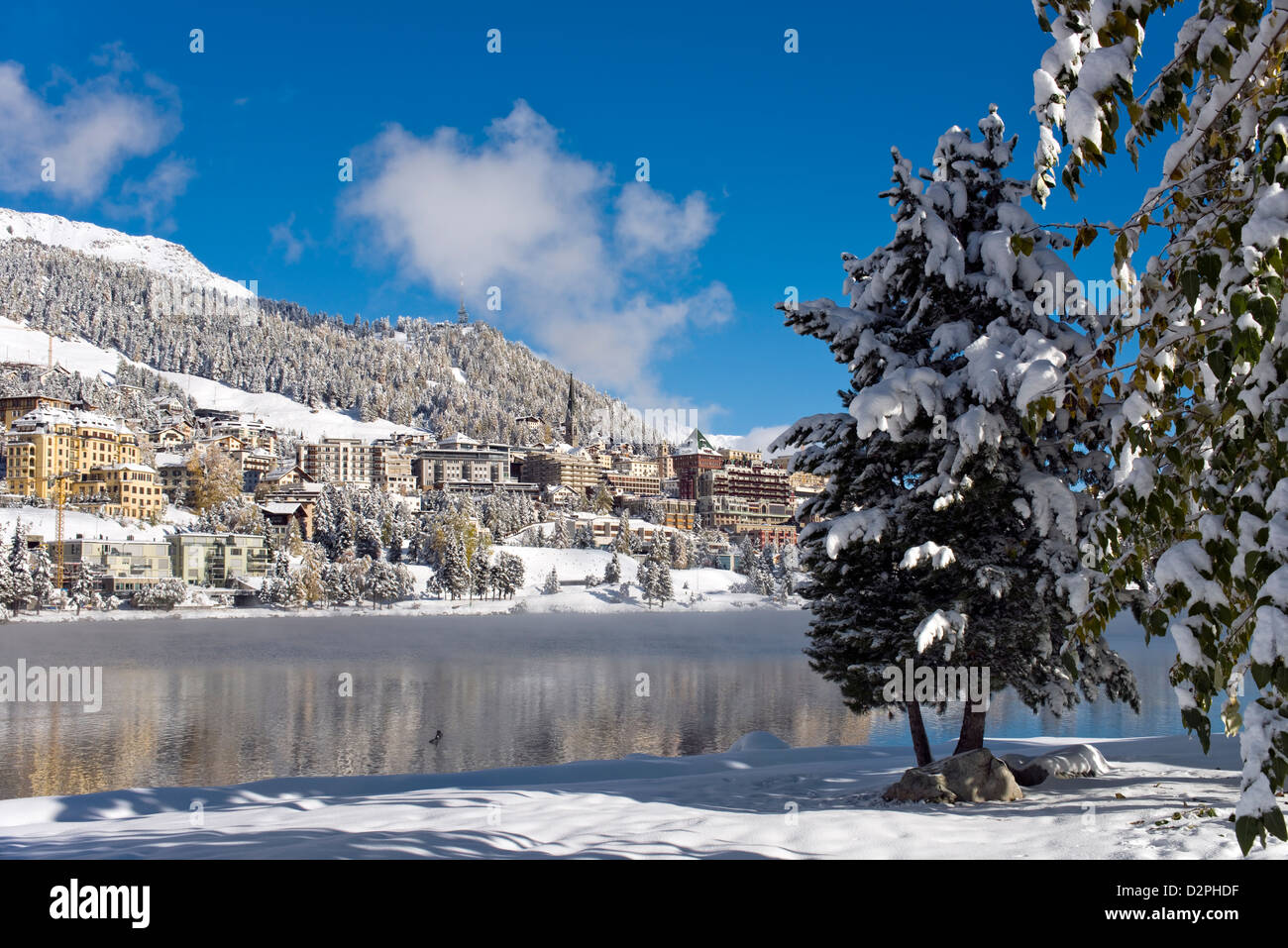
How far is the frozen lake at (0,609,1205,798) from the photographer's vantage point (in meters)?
22.6

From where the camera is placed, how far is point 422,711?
103 ft

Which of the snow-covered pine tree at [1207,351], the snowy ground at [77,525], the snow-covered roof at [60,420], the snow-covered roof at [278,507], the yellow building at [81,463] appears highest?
the snow-covered roof at [60,420]

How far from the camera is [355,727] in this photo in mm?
27875

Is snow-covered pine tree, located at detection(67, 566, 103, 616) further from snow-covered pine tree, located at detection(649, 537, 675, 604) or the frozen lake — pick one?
snow-covered pine tree, located at detection(649, 537, 675, 604)

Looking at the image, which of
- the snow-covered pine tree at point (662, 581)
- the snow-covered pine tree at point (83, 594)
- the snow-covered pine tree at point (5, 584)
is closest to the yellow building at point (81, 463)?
the snow-covered pine tree at point (83, 594)

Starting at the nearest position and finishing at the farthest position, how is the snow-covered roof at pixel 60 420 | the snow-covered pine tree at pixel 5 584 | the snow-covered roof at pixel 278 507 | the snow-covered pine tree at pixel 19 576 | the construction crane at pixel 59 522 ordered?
1. the snow-covered pine tree at pixel 5 584
2. the snow-covered pine tree at pixel 19 576
3. the construction crane at pixel 59 522
4. the snow-covered roof at pixel 278 507
5. the snow-covered roof at pixel 60 420

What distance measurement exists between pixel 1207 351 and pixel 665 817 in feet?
26.2

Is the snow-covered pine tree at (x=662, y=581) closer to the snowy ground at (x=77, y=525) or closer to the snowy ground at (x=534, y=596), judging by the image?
the snowy ground at (x=534, y=596)

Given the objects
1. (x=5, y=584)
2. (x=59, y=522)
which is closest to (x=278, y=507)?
(x=59, y=522)

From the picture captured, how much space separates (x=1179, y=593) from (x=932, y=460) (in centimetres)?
877

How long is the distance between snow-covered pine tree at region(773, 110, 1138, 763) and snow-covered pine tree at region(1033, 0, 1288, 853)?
6035 mm

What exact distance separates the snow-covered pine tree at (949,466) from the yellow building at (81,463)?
143495 millimetres

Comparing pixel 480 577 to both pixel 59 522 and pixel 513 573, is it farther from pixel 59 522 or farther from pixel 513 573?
pixel 59 522

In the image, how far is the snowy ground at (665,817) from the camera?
7.84 metres
